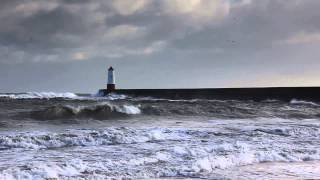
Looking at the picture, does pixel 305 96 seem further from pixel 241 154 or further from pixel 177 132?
pixel 241 154

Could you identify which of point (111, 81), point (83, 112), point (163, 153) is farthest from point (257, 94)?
point (163, 153)

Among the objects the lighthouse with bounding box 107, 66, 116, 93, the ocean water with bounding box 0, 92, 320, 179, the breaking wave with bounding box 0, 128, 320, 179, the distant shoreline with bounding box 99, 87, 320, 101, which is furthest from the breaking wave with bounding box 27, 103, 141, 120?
the lighthouse with bounding box 107, 66, 116, 93

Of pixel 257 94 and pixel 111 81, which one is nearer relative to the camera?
pixel 257 94

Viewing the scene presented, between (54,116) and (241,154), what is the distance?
11511 mm

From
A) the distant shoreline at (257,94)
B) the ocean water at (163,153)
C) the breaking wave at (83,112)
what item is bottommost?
the ocean water at (163,153)

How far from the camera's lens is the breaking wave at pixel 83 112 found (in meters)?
21.7

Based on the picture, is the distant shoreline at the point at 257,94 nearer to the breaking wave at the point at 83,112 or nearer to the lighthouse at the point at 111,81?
the lighthouse at the point at 111,81

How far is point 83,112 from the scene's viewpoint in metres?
22.9

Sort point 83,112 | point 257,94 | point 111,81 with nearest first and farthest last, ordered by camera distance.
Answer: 1. point 83,112
2. point 257,94
3. point 111,81

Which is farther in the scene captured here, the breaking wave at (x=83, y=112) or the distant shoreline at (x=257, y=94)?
the distant shoreline at (x=257, y=94)

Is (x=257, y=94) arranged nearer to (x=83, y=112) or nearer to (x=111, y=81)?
(x=111, y=81)

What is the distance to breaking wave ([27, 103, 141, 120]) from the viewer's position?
2166 centimetres

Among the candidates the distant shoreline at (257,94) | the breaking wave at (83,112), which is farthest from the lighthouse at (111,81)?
the breaking wave at (83,112)

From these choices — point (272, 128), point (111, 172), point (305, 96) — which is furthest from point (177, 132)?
point (305, 96)
